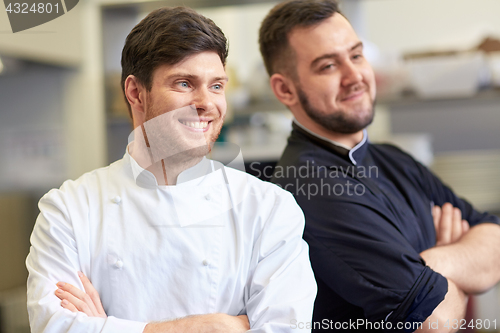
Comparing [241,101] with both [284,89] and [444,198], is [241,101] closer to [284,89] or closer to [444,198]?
[284,89]

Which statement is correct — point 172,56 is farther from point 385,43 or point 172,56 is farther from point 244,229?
point 385,43

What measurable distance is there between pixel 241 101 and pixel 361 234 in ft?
4.16

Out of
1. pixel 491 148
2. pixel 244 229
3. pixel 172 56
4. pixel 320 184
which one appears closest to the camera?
pixel 172 56

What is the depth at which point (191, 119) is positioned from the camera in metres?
0.85

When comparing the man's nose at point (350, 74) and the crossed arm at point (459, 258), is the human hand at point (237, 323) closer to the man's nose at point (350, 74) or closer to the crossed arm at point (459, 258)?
the crossed arm at point (459, 258)

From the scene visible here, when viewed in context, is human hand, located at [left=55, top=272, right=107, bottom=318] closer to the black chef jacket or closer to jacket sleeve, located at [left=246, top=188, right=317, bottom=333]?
jacket sleeve, located at [left=246, top=188, right=317, bottom=333]

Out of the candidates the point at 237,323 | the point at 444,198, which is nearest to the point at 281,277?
the point at 237,323

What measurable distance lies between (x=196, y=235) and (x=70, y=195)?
251mm

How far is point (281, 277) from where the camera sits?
896mm

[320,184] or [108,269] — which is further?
[320,184]

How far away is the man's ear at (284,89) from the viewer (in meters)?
1.36

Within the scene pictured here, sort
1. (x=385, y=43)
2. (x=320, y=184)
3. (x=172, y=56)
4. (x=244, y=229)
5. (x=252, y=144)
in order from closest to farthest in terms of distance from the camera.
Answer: (x=172, y=56) → (x=244, y=229) → (x=320, y=184) → (x=252, y=144) → (x=385, y=43)

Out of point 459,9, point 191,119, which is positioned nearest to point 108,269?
point 191,119

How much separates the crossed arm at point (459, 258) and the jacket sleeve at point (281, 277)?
37 cm
